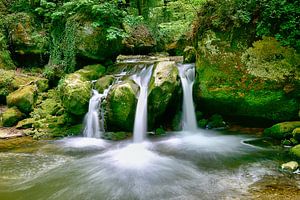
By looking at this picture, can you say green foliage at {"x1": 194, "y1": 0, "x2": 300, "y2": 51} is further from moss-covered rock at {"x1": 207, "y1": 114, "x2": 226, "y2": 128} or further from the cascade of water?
the cascade of water

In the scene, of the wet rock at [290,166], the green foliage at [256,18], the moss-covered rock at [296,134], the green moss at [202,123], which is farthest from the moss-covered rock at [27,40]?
the wet rock at [290,166]

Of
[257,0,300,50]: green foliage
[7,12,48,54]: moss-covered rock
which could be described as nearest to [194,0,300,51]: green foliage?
[257,0,300,50]: green foliage

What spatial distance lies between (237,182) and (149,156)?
2303 mm

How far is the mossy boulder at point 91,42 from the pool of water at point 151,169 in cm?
379

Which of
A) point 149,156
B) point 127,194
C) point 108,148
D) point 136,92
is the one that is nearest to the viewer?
point 127,194

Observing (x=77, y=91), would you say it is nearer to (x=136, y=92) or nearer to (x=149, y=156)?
(x=136, y=92)

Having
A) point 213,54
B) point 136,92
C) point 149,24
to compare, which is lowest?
point 136,92

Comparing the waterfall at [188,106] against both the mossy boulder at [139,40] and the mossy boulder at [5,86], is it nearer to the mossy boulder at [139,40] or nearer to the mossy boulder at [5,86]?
the mossy boulder at [139,40]

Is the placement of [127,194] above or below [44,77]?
below

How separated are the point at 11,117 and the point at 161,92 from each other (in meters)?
4.79

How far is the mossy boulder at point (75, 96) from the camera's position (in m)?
8.80

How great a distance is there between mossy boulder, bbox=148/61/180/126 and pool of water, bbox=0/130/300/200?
0.82m

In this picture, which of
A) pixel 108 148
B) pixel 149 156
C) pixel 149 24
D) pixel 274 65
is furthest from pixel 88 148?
pixel 149 24

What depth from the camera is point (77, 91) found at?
8836 millimetres
